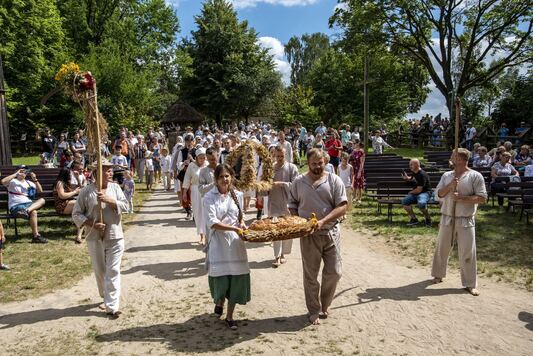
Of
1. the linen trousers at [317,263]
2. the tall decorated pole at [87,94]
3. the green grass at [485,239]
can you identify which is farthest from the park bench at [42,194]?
the green grass at [485,239]

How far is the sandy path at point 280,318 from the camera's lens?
16.8 feet

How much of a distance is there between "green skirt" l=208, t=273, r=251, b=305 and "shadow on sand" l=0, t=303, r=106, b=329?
1.78 meters

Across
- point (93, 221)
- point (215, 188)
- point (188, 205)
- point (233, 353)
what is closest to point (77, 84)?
point (93, 221)

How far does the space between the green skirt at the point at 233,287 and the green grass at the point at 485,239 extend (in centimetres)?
407

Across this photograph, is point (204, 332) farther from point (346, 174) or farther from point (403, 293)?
point (346, 174)

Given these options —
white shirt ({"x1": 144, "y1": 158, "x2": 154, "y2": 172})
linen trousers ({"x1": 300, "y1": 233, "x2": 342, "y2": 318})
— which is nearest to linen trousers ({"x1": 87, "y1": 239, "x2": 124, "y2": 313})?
linen trousers ({"x1": 300, "y1": 233, "x2": 342, "y2": 318})

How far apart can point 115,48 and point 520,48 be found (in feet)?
96.3

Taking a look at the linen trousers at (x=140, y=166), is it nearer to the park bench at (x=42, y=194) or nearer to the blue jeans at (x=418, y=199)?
the park bench at (x=42, y=194)

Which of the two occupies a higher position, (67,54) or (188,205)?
(67,54)

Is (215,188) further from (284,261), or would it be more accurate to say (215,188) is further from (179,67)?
(179,67)

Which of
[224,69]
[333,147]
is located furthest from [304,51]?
[333,147]

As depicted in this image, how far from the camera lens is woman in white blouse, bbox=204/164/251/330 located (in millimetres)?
5414

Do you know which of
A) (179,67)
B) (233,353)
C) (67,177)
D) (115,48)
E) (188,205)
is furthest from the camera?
(179,67)

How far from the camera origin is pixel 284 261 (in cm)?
820
